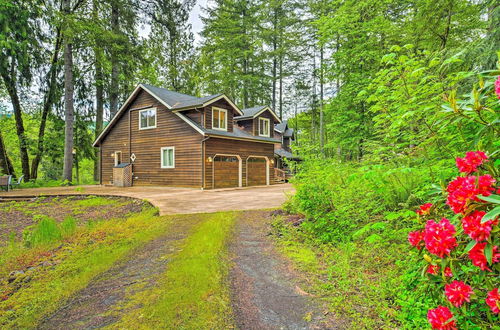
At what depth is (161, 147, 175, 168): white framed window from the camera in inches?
564

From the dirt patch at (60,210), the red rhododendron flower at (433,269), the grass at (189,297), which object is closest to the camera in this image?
the red rhododendron flower at (433,269)

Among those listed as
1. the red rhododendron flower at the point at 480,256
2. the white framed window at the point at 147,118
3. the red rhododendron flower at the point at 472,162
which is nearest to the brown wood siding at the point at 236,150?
the white framed window at the point at 147,118

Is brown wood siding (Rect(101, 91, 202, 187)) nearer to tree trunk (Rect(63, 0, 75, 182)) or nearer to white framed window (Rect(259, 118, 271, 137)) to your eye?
tree trunk (Rect(63, 0, 75, 182))

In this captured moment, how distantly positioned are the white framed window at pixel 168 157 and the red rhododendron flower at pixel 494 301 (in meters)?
14.2

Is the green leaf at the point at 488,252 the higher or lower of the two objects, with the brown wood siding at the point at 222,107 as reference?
lower

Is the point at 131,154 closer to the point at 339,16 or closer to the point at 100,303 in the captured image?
the point at 339,16

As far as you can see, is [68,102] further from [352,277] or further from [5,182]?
[352,277]

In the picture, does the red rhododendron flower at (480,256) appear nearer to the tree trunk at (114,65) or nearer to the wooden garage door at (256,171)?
the wooden garage door at (256,171)

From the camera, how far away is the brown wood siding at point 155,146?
1354 cm

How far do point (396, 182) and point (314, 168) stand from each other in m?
1.34

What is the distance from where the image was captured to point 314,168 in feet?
15.2

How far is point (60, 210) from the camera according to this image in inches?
336

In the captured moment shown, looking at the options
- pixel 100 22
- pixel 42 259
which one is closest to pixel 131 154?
pixel 100 22

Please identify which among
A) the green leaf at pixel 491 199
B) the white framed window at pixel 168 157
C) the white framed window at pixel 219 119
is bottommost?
the green leaf at pixel 491 199
